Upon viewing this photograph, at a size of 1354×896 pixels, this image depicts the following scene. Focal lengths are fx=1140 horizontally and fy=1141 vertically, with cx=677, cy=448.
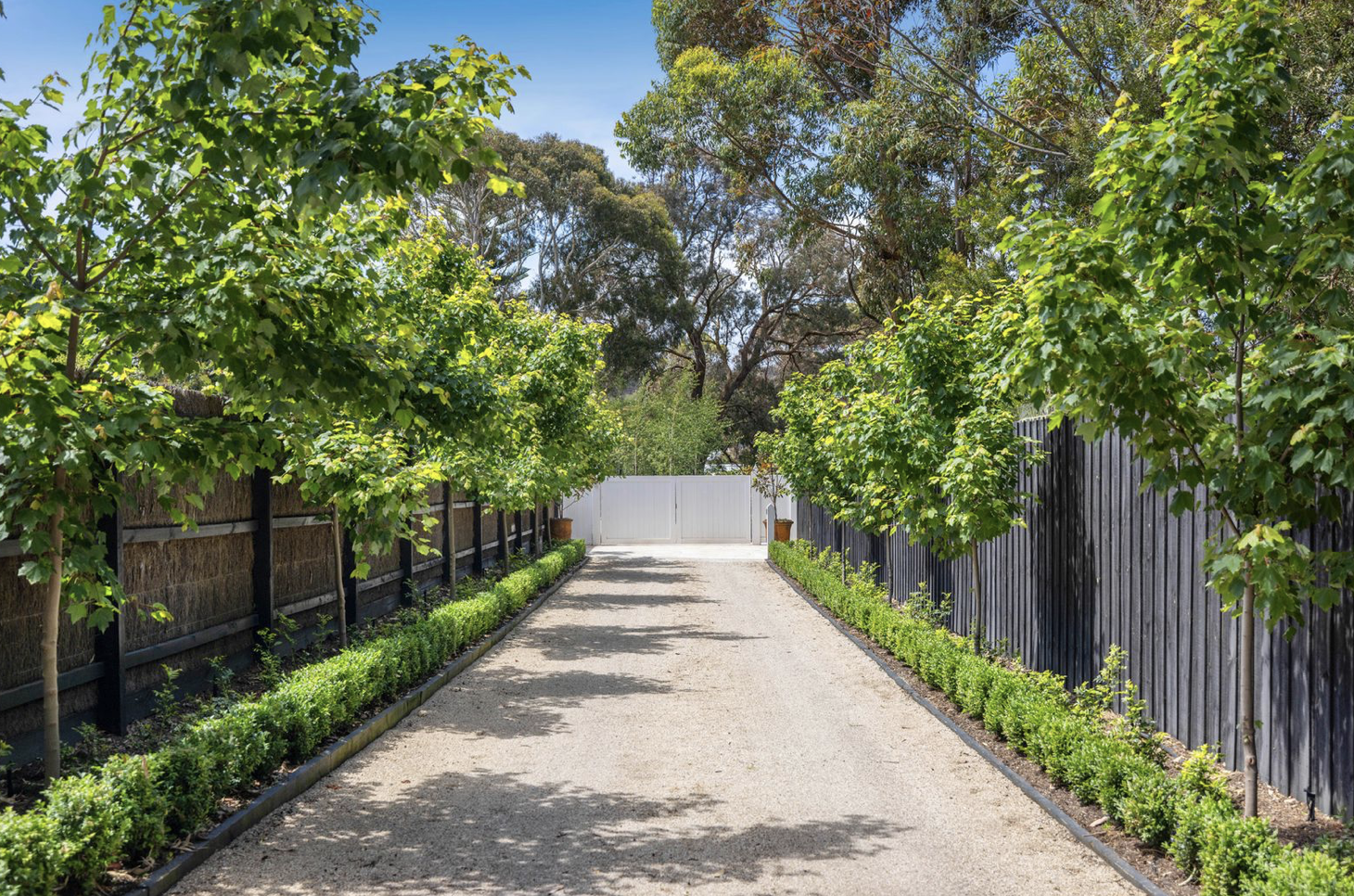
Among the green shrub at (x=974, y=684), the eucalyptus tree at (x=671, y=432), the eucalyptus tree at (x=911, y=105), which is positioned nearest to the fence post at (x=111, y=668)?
the green shrub at (x=974, y=684)

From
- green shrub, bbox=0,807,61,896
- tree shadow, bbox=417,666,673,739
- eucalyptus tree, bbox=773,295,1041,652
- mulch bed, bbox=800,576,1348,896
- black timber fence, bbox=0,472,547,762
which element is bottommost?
tree shadow, bbox=417,666,673,739

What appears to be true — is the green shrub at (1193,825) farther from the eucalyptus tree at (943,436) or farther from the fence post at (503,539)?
the fence post at (503,539)

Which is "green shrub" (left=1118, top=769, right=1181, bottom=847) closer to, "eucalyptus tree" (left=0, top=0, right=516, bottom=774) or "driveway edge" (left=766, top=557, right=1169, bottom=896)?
"driveway edge" (left=766, top=557, right=1169, bottom=896)

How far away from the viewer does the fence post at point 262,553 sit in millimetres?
9492

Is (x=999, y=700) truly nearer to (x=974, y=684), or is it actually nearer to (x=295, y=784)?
(x=974, y=684)

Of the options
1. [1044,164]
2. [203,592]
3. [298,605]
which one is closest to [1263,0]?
[203,592]

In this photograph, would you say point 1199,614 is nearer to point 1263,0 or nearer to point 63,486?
point 1263,0

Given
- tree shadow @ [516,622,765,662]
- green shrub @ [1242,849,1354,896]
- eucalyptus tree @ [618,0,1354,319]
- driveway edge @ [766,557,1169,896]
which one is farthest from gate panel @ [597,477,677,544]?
green shrub @ [1242,849,1354,896]

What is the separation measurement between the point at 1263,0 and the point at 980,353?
5505mm

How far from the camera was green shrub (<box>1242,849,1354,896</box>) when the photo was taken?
403cm

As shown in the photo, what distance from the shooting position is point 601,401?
2805 cm

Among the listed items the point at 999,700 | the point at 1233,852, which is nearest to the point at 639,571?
the point at 999,700

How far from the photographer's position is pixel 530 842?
5.83m

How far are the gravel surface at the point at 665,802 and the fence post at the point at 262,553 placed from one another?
61.5 inches
